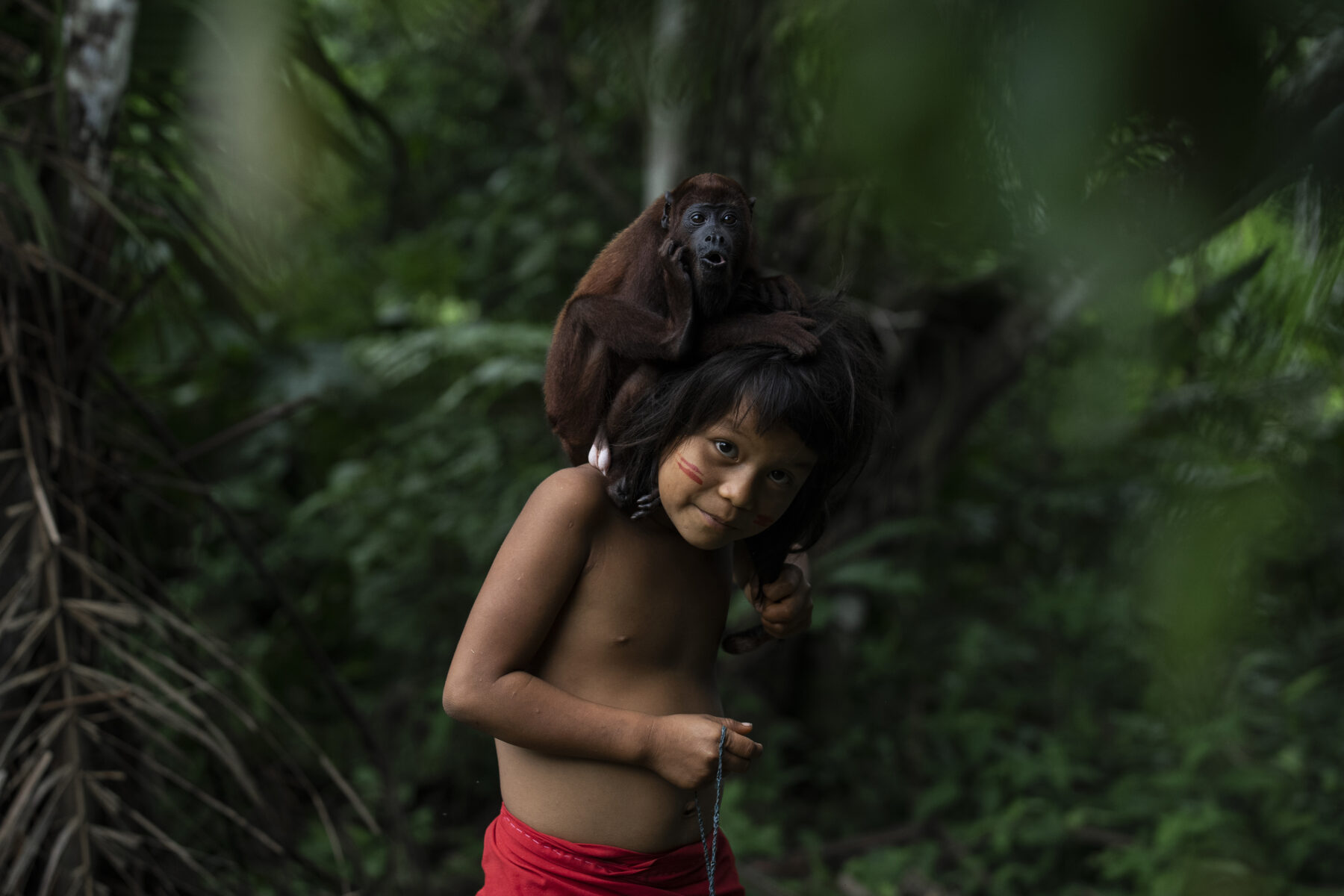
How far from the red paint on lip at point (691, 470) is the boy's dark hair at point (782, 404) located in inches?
1.0

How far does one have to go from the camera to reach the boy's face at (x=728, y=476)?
3.40 feet

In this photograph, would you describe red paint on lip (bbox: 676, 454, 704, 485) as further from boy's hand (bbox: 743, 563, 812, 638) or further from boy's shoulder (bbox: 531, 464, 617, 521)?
boy's hand (bbox: 743, 563, 812, 638)

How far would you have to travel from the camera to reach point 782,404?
102cm

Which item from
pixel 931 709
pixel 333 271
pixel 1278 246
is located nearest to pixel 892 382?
pixel 931 709

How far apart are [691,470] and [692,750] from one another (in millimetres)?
265

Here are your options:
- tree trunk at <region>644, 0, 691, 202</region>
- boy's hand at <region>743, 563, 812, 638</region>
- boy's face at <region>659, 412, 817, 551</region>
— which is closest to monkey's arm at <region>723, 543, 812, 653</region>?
boy's hand at <region>743, 563, 812, 638</region>

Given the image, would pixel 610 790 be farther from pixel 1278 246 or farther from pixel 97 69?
pixel 97 69

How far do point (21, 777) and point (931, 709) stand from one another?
2982mm

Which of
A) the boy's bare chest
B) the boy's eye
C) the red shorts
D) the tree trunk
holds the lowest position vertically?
the red shorts

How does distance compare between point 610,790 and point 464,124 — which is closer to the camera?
point 610,790

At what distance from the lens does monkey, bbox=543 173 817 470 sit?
107 centimetres

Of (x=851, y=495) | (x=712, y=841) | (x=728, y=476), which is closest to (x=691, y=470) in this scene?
(x=728, y=476)

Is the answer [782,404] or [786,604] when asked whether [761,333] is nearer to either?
[782,404]

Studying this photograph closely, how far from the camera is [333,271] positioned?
414 cm
